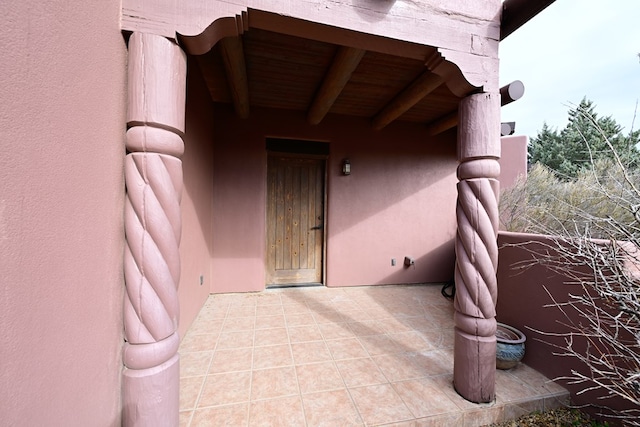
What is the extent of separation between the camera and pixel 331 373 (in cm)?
182

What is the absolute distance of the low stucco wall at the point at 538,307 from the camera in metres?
1.69

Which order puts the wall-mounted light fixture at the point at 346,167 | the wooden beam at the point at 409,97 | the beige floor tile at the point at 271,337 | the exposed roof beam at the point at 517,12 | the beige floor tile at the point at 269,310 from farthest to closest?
the wall-mounted light fixture at the point at 346,167 → the beige floor tile at the point at 269,310 → the wooden beam at the point at 409,97 → the beige floor tile at the point at 271,337 → the exposed roof beam at the point at 517,12

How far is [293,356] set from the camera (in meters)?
2.02

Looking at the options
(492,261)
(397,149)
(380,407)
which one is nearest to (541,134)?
(397,149)

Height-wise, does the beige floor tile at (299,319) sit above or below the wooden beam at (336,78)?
below

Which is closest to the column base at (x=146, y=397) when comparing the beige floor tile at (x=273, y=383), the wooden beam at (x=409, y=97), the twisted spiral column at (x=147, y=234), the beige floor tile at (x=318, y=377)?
the twisted spiral column at (x=147, y=234)

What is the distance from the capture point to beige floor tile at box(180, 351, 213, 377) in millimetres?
1793

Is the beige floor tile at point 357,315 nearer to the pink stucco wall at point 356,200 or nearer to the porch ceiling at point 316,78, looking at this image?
the pink stucco wall at point 356,200

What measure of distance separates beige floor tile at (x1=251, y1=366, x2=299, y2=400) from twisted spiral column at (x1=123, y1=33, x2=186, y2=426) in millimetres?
653

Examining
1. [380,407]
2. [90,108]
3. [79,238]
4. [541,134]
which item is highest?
[541,134]

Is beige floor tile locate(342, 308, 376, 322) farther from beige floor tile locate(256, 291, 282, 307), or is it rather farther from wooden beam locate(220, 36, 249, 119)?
wooden beam locate(220, 36, 249, 119)

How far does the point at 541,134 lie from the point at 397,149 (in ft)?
44.0

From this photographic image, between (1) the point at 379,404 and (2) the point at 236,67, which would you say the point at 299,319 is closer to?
(1) the point at 379,404

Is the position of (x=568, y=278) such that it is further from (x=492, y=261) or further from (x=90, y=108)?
(x=90, y=108)
